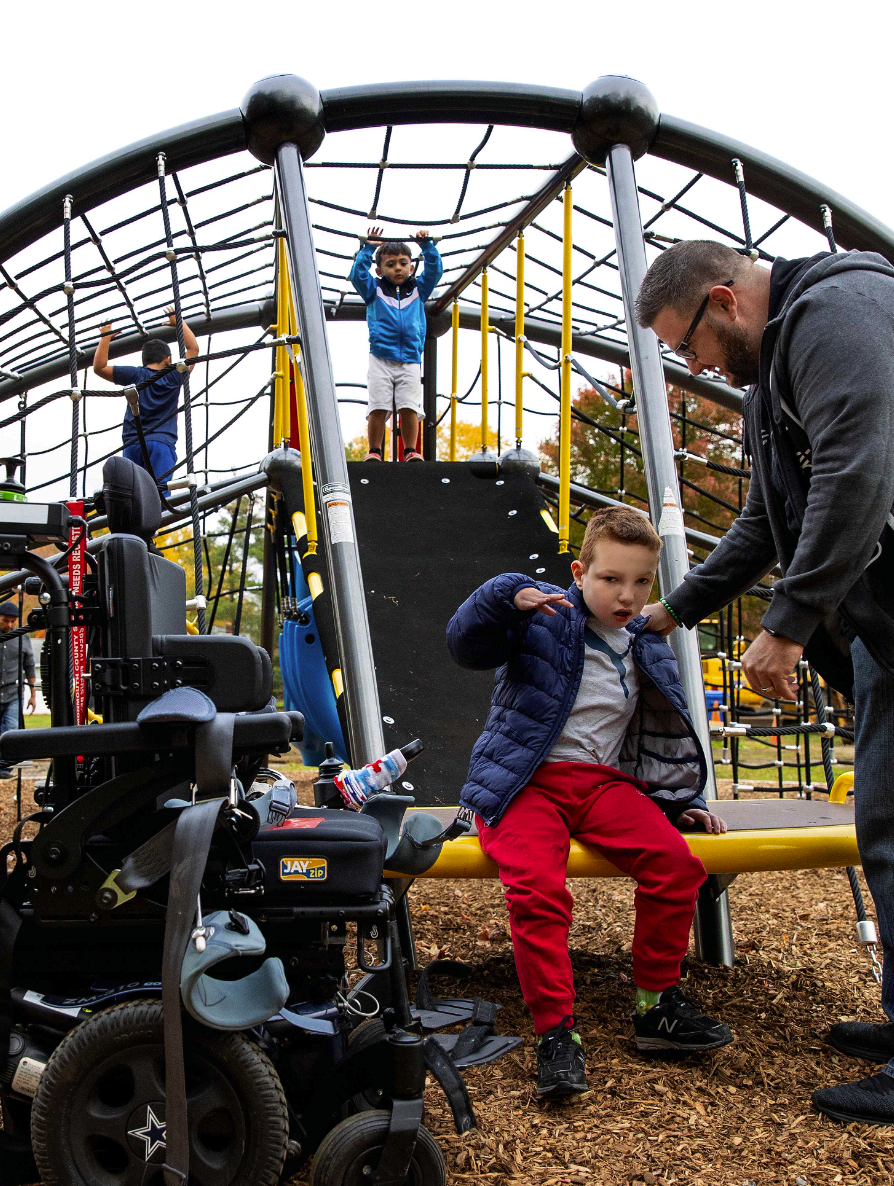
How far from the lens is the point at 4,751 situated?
5.45 ft

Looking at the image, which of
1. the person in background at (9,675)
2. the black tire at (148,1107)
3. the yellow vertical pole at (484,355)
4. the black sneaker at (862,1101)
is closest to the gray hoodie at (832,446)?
the black sneaker at (862,1101)

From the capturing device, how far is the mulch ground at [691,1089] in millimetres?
1919

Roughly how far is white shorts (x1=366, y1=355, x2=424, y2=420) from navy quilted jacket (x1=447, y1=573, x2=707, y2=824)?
4395 millimetres

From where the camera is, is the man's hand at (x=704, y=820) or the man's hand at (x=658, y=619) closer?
the man's hand at (x=704, y=820)

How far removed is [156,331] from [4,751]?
708cm

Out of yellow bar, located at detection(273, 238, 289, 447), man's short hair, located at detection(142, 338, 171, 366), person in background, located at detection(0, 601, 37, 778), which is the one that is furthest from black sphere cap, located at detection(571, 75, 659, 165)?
person in background, located at detection(0, 601, 37, 778)

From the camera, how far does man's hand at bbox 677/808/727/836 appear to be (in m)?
2.55

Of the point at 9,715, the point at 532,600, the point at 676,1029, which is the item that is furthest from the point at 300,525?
the point at 9,715

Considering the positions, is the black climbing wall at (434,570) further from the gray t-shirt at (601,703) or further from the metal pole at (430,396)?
the metal pole at (430,396)

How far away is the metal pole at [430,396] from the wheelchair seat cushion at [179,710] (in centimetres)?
647

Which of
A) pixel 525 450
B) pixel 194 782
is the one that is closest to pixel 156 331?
pixel 525 450

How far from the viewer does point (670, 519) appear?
360 cm

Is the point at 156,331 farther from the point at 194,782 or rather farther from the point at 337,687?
the point at 194,782

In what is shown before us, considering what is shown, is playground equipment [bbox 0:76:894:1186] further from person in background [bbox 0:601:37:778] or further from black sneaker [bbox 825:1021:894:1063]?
person in background [bbox 0:601:37:778]
